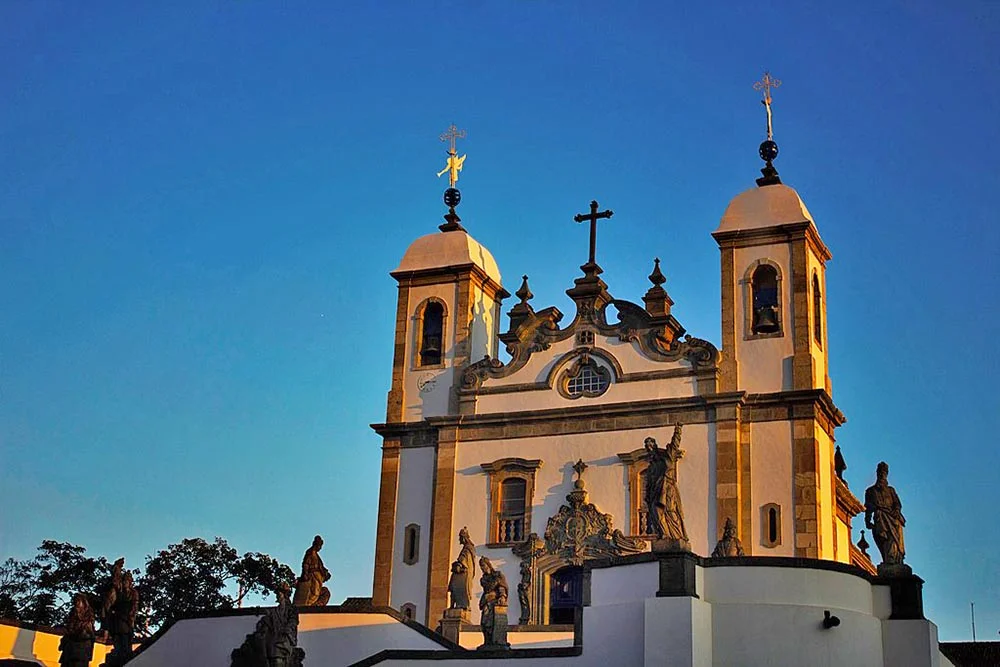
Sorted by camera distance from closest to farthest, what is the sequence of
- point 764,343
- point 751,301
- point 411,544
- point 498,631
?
point 498,631 → point 764,343 → point 751,301 → point 411,544

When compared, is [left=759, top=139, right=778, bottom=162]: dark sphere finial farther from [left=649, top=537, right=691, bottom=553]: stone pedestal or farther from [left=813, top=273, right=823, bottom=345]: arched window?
[left=649, top=537, right=691, bottom=553]: stone pedestal

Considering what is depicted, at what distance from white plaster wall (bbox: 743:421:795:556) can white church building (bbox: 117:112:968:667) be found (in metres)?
0.04

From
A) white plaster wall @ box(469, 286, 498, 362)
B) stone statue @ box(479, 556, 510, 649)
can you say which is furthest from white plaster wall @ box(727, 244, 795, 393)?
stone statue @ box(479, 556, 510, 649)

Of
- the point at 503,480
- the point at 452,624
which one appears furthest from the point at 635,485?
the point at 452,624

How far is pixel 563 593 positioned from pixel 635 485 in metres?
2.84

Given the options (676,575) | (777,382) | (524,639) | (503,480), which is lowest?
(676,575)

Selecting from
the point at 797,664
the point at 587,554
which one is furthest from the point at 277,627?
the point at 587,554

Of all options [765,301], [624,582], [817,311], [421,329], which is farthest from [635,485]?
[624,582]

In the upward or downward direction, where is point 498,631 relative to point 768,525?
downward

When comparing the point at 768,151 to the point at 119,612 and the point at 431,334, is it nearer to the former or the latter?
the point at 431,334

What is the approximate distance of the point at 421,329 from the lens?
36.9m

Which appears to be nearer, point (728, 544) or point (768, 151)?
point (728, 544)

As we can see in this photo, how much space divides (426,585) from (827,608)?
13.7 m

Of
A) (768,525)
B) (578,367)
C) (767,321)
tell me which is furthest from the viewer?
(578,367)
